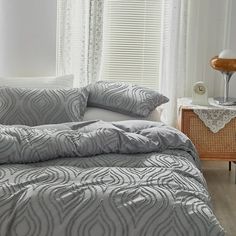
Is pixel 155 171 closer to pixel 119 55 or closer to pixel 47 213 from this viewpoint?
pixel 47 213

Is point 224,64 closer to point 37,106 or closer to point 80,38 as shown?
point 80,38

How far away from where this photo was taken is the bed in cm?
191

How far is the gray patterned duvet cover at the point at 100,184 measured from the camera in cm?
191

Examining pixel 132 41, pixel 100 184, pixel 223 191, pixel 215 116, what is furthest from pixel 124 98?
pixel 100 184

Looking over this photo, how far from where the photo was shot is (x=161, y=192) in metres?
2.09

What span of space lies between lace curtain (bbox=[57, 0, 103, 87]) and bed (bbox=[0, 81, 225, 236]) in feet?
4.03

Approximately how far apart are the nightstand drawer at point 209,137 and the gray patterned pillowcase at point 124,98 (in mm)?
304

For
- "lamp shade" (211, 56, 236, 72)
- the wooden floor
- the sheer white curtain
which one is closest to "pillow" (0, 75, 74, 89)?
the sheer white curtain

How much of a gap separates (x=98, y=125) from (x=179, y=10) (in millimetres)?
1511

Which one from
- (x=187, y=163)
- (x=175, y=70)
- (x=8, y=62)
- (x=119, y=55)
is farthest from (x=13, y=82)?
(x=187, y=163)

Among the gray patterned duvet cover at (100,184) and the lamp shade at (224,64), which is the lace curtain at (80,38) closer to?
the lamp shade at (224,64)

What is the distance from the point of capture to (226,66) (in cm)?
385

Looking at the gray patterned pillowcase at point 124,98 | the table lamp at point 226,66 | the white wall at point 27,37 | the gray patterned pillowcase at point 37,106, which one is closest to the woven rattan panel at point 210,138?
the table lamp at point 226,66

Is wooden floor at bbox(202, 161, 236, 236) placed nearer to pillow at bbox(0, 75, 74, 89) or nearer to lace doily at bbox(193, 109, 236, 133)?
lace doily at bbox(193, 109, 236, 133)
